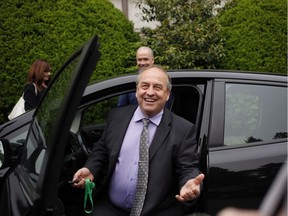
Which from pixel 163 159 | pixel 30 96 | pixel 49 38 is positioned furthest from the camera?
pixel 49 38

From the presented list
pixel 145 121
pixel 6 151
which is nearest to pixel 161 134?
pixel 145 121

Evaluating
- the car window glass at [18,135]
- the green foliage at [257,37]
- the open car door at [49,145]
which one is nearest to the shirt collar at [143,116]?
the open car door at [49,145]

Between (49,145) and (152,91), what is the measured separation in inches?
42.7

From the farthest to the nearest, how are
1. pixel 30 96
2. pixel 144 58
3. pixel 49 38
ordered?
pixel 49 38 → pixel 144 58 → pixel 30 96

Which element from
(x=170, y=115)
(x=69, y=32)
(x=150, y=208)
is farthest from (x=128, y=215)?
(x=69, y=32)

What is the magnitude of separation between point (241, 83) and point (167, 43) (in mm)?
4616

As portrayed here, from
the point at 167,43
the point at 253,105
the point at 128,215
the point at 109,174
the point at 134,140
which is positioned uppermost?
the point at 167,43

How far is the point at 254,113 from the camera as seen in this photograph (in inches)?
112

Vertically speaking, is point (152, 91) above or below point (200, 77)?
below

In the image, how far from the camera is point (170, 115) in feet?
9.34

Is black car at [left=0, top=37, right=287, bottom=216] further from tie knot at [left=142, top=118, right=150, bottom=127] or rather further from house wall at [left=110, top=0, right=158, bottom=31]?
house wall at [left=110, top=0, right=158, bottom=31]

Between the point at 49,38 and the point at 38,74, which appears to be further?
the point at 49,38

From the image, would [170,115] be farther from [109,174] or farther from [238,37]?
[238,37]

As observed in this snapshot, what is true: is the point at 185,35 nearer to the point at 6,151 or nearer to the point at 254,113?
the point at 254,113
